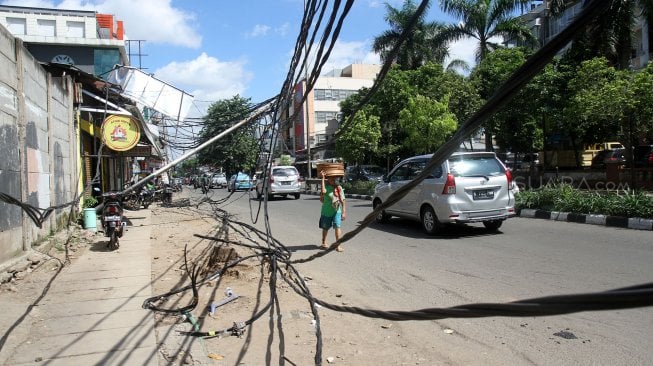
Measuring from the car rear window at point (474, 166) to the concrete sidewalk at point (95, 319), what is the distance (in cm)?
584

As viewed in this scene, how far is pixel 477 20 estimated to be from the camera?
27891 millimetres

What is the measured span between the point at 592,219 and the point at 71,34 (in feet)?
144

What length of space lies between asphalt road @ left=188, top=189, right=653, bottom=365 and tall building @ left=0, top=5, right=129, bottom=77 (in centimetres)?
3351

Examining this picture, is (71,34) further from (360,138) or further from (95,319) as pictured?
(95,319)

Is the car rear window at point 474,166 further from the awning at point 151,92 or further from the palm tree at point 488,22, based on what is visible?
the palm tree at point 488,22

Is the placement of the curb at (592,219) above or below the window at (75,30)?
below

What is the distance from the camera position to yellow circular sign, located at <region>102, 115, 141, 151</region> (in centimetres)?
1161

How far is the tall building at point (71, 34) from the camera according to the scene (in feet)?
126

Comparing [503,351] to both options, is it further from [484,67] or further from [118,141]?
[484,67]

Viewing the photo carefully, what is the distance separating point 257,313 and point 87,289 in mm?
2628

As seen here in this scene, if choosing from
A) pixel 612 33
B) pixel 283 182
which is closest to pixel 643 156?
pixel 612 33

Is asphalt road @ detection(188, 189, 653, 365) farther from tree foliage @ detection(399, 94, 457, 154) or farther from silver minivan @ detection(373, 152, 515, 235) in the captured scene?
tree foliage @ detection(399, 94, 457, 154)

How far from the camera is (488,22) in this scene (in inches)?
1098

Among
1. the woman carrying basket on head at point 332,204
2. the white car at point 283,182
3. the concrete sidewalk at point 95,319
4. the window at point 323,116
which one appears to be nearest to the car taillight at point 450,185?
the woman carrying basket on head at point 332,204
